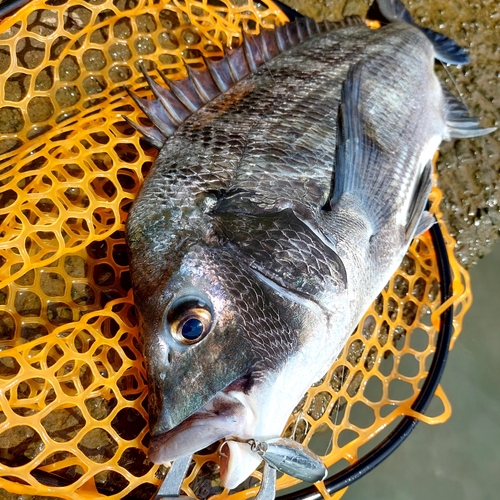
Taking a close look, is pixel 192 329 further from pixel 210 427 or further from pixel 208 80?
pixel 208 80

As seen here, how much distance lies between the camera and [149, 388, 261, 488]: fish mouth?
122 centimetres

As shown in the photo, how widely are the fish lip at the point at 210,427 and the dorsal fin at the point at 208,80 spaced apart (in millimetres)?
1089

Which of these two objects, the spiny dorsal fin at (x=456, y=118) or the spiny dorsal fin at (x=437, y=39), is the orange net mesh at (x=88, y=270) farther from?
the spiny dorsal fin at (x=437, y=39)

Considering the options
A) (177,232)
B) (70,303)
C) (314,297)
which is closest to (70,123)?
(70,303)

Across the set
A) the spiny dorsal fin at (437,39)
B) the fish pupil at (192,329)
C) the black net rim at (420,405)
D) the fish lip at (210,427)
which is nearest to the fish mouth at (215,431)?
the fish lip at (210,427)

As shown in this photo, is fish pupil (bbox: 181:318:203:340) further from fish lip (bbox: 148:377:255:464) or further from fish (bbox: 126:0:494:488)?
fish lip (bbox: 148:377:255:464)

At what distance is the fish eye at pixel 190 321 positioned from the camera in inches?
51.4

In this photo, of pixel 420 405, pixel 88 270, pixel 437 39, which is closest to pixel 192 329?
pixel 88 270

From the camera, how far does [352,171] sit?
179 cm

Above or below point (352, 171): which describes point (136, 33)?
above

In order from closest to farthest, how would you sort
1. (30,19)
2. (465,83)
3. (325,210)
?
(325,210), (30,19), (465,83)

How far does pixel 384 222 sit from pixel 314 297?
1.95 feet

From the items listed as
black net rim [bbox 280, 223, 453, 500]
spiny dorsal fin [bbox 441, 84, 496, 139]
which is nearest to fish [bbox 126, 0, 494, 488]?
spiny dorsal fin [bbox 441, 84, 496, 139]

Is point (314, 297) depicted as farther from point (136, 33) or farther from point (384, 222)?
point (136, 33)
